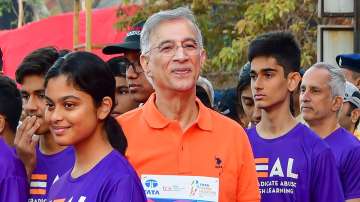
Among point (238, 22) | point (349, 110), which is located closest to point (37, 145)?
point (349, 110)

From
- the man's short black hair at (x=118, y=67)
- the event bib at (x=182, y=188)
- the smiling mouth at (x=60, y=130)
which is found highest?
the man's short black hair at (x=118, y=67)

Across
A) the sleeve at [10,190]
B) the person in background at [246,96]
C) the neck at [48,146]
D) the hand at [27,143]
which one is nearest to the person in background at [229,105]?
the person in background at [246,96]

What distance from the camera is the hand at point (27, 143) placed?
672 centimetres

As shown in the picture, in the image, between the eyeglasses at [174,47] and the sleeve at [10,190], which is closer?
the eyeglasses at [174,47]

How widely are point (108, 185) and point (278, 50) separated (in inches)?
89.8

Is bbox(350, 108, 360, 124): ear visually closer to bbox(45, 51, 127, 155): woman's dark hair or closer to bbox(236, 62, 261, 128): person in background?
bbox(236, 62, 261, 128): person in background

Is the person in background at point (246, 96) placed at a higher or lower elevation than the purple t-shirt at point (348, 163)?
higher

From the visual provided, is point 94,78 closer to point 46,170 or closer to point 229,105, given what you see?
point 46,170

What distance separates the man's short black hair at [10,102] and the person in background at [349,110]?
2.89m

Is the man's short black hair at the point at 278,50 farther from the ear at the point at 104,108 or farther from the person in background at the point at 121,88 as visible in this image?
the ear at the point at 104,108

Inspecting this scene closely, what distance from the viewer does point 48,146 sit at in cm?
694

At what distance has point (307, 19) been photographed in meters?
14.8

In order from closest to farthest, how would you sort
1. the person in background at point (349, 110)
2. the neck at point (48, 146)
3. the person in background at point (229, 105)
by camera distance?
the neck at point (48, 146), the person in background at point (349, 110), the person in background at point (229, 105)

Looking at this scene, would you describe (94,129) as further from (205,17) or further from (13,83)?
(205,17)
